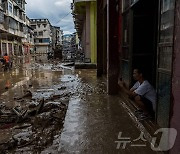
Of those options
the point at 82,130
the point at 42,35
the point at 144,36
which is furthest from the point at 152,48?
the point at 42,35

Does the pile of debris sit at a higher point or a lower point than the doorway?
lower

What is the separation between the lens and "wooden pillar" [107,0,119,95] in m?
6.42

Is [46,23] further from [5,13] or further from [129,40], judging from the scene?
[129,40]

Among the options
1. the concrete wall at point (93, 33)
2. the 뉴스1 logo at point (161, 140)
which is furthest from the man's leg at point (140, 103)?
the concrete wall at point (93, 33)

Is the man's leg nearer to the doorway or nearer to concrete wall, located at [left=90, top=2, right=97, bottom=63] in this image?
the doorway

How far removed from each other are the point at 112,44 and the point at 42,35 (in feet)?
254

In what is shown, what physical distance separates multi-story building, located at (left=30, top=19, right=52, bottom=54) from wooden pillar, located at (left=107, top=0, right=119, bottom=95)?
241 feet

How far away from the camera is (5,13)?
40.6m

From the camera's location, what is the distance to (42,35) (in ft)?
265

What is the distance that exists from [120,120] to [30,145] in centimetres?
173

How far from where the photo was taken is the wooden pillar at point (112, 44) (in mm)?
6418

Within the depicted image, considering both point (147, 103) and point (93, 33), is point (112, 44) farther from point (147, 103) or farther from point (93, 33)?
point (93, 33)

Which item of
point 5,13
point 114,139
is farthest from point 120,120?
point 5,13

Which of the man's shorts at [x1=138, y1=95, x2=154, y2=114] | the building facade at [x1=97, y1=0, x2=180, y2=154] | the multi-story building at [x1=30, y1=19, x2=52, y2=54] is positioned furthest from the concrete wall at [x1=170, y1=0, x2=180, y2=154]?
the multi-story building at [x1=30, y1=19, x2=52, y2=54]
